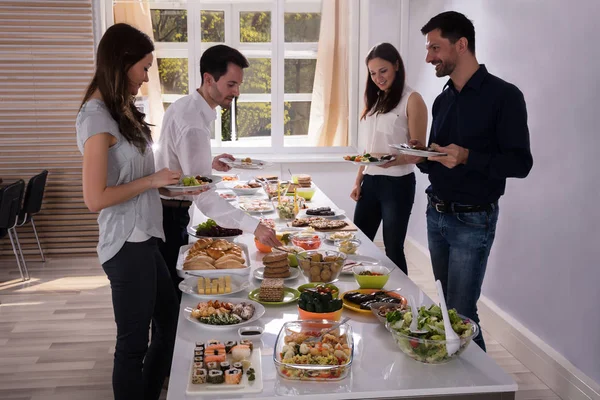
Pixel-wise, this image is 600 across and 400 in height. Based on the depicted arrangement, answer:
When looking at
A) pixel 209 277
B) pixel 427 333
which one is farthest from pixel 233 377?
pixel 209 277

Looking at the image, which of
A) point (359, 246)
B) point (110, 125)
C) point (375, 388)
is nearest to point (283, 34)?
point (359, 246)

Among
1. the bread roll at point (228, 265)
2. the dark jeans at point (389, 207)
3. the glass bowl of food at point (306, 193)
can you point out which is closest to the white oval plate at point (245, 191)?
the glass bowl of food at point (306, 193)

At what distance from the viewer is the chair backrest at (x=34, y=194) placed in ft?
17.1

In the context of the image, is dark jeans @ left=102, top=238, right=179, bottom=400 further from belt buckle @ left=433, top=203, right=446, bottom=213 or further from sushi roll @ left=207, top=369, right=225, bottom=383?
belt buckle @ left=433, top=203, right=446, bottom=213

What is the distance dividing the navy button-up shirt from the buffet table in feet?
2.76

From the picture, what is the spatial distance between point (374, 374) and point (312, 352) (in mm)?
179

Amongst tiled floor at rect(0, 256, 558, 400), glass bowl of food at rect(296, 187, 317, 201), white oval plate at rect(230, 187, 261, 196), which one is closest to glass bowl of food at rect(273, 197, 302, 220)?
glass bowl of food at rect(296, 187, 317, 201)

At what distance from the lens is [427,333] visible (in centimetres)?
183

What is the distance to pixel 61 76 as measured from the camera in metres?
5.77

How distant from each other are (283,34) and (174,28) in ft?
3.42

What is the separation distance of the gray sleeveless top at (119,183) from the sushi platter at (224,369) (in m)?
0.57

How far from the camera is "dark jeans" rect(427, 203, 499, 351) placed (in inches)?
105

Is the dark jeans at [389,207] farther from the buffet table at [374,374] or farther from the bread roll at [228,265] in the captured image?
the buffet table at [374,374]

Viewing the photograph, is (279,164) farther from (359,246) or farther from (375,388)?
(375,388)
